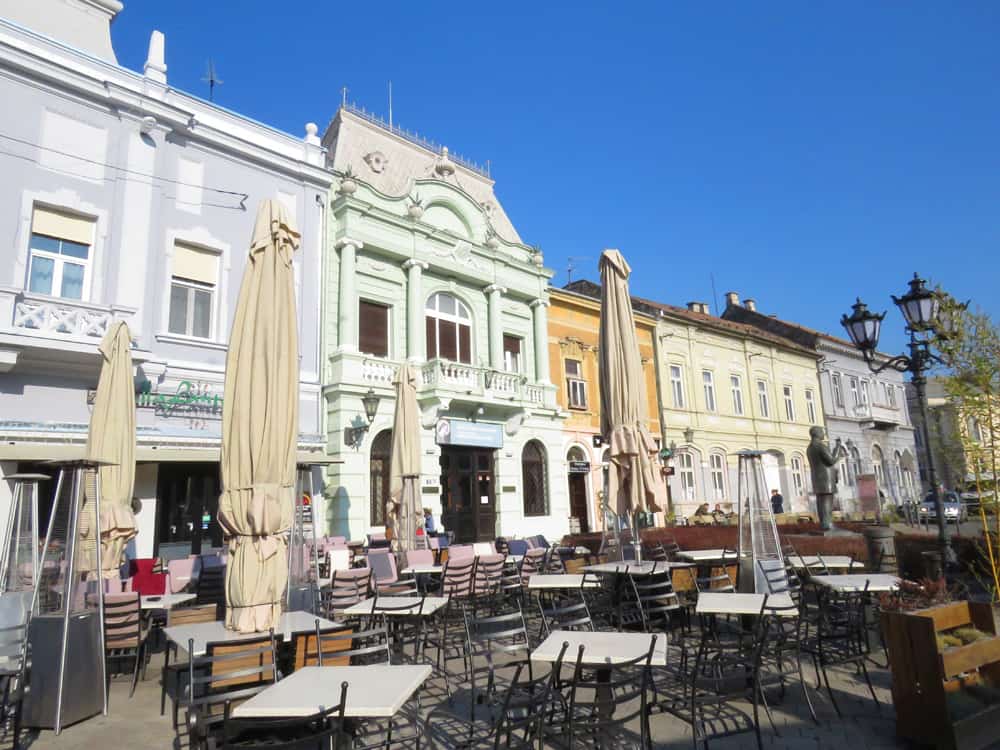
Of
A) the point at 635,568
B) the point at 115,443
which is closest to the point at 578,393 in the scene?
the point at 635,568

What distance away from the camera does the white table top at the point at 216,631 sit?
15.0 ft

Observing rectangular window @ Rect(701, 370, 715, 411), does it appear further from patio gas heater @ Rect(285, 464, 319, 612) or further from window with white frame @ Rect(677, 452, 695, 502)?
patio gas heater @ Rect(285, 464, 319, 612)

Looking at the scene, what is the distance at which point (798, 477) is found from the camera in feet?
94.4

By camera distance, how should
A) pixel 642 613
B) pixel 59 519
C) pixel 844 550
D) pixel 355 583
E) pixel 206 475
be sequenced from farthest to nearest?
pixel 206 475 → pixel 844 550 → pixel 355 583 → pixel 642 613 → pixel 59 519

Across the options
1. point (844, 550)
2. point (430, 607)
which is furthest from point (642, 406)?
point (844, 550)

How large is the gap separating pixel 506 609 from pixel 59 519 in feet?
16.1

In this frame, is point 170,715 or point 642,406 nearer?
point 170,715

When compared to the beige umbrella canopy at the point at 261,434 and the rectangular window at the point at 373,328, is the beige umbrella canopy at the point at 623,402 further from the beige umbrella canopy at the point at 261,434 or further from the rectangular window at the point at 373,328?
the rectangular window at the point at 373,328

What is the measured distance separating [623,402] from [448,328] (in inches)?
427

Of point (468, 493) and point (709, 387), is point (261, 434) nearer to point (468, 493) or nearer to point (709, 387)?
point (468, 493)

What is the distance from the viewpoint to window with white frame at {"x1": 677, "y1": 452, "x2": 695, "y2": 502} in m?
23.7

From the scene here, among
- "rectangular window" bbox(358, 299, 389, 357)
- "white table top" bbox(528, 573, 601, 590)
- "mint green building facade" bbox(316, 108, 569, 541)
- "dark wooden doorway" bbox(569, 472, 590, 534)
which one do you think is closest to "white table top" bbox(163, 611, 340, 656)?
"white table top" bbox(528, 573, 601, 590)

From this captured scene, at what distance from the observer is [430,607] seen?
6.00m

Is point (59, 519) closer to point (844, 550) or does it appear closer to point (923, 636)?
point (923, 636)
